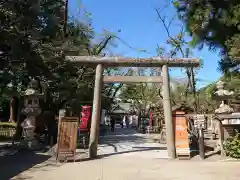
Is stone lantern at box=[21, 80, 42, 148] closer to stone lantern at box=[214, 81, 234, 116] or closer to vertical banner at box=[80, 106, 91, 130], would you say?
vertical banner at box=[80, 106, 91, 130]

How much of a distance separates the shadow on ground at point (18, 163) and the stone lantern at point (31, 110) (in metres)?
1.59

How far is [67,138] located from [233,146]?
652cm

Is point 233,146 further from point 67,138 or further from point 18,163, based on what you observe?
point 18,163

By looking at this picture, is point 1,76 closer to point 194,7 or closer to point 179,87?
point 194,7

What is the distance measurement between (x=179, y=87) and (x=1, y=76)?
25.5 meters

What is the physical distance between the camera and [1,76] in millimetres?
13539

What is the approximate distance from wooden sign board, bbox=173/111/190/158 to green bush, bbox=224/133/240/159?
163 centimetres

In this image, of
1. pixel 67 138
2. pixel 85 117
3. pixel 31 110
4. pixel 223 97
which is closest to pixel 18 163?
pixel 67 138

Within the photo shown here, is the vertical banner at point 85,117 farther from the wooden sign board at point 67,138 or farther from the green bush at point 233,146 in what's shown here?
the green bush at point 233,146

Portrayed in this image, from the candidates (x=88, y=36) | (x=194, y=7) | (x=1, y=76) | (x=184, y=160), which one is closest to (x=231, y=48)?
(x=194, y=7)

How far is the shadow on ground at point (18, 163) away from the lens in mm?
8678

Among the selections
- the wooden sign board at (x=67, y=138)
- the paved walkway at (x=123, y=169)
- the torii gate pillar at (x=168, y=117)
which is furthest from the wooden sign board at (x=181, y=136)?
the wooden sign board at (x=67, y=138)

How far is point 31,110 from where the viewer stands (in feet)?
50.1

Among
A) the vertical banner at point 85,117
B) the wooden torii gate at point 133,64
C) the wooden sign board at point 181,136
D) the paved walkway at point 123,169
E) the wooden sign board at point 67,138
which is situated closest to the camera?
the paved walkway at point 123,169
